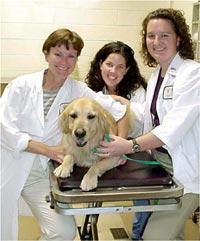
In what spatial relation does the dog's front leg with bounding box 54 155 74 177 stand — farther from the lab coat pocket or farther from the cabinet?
the cabinet

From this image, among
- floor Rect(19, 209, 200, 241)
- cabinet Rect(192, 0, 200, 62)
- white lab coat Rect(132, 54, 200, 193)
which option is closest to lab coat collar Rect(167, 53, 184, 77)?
white lab coat Rect(132, 54, 200, 193)

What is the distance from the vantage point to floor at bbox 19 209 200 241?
2.43 m

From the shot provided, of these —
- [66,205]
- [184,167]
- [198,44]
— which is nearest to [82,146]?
[66,205]

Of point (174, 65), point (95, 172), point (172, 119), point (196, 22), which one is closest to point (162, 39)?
point (174, 65)

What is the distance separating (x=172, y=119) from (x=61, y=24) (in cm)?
170

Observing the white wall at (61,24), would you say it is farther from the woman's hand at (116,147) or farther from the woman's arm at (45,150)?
the woman's hand at (116,147)

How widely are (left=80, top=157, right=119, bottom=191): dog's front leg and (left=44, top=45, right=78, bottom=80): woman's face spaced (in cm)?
51

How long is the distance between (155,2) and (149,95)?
144cm

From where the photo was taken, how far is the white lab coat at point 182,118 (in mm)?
1555

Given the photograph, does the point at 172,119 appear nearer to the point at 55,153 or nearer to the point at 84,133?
the point at 84,133

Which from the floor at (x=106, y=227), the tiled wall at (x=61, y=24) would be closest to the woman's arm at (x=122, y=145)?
the floor at (x=106, y=227)

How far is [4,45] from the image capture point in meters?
2.93

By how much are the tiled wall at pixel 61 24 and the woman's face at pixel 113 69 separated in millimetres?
811

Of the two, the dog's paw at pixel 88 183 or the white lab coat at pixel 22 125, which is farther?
the white lab coat at pixel 22 125
